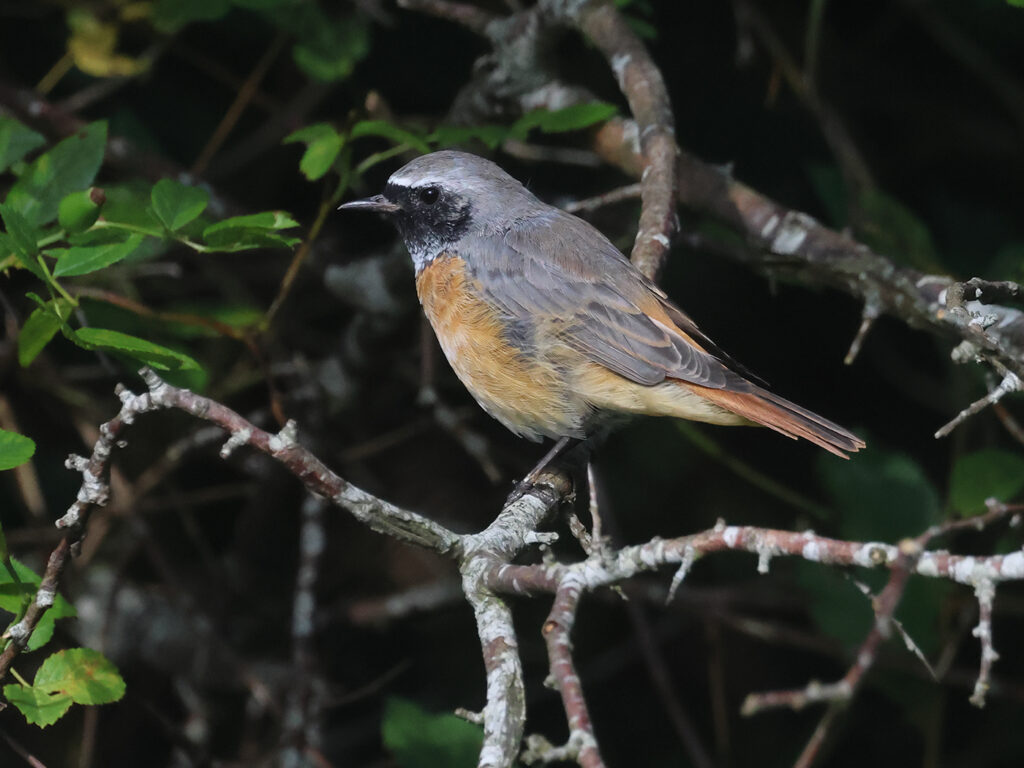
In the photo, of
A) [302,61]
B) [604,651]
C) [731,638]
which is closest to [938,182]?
[731,638]

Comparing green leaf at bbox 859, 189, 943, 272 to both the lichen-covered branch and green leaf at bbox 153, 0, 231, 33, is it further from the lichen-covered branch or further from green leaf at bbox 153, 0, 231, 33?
green leaf at bbox 153, 0, 231, 33

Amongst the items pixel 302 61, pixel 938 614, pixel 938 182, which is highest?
pixel 938 182

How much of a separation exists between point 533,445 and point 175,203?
9.69 feet

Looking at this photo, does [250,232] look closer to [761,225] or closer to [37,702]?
[37,702]

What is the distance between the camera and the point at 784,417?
10.6 ft

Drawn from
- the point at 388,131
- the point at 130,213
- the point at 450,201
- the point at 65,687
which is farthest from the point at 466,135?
the point at 65,687

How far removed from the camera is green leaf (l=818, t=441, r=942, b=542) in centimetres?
399

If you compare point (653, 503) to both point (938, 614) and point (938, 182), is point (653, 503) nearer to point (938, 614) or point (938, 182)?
point (938, 614)

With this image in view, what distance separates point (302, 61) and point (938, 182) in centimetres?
338

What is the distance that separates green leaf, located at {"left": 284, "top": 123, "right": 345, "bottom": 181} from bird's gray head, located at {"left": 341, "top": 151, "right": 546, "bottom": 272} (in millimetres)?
646

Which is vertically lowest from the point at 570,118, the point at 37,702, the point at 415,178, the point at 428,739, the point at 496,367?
the point at 428,739

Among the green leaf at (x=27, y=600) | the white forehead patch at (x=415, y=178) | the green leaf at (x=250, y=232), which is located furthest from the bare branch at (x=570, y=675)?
the white forehead patch at (x=415, y=178)

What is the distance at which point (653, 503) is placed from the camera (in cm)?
525

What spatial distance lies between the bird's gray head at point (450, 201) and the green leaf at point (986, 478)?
1.74m
